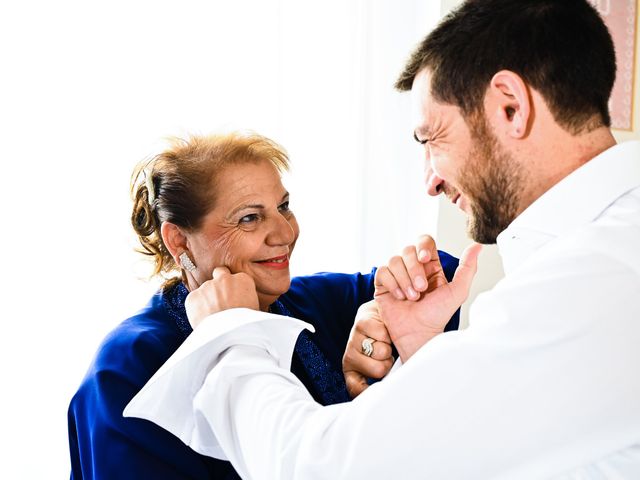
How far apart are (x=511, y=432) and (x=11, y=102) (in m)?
1.75

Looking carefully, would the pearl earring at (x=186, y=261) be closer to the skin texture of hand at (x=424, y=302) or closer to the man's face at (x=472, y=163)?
the skin texture of hand at (x=424, y=302)

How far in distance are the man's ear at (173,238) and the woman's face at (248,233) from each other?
2 centimetres

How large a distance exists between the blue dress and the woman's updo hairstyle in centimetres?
16

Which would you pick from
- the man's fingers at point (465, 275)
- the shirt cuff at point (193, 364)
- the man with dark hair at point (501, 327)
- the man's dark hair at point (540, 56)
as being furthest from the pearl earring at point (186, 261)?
the man's dark hair at point (540, 56)

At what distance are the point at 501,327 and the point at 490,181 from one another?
40 centimetres

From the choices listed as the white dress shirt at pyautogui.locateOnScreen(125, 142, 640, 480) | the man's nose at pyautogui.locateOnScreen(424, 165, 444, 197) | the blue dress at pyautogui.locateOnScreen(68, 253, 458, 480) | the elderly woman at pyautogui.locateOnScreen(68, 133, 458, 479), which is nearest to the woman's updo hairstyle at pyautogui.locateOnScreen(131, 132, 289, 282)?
the elderly woman at pyautogui.locateOnScreen(68, 133, 458, 479)

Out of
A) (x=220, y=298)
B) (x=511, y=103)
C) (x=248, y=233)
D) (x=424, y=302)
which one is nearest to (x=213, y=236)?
(x=248, y=233)

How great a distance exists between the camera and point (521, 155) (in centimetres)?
114

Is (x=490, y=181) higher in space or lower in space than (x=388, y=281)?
higher

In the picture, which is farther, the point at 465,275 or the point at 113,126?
the point at 113,126

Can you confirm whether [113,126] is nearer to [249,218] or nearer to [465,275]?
[249,218]

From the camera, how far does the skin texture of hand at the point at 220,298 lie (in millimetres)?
1196

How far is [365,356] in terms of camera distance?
1.53 meters

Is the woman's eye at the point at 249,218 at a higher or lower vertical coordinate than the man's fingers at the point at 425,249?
higher
